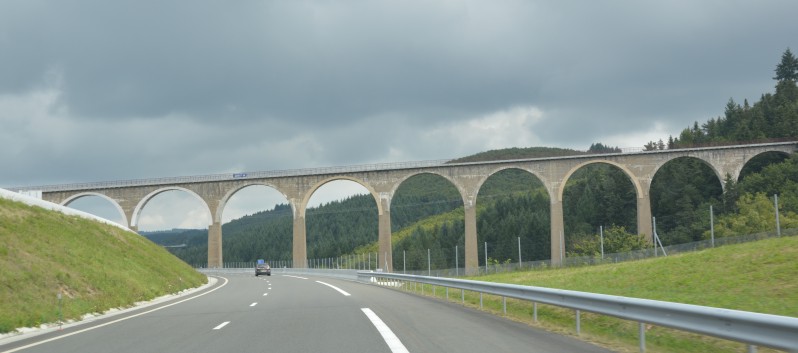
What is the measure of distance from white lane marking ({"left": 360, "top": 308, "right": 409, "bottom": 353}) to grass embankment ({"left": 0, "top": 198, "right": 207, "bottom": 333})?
7936 millimetres

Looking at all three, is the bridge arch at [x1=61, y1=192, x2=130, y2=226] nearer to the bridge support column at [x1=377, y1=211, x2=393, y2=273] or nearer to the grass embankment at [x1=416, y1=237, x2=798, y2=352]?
the bridge support column at [x1=377, y1=211, x2=393, y2=273]

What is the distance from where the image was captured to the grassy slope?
12.2m

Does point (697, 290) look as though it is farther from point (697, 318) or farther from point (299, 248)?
point (299, 248)

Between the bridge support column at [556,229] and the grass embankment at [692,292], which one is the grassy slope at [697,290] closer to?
the grass embankment at [692,292]

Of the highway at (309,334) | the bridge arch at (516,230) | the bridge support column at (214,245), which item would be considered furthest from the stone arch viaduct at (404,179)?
the highway at (309,334)

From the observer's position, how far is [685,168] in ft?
366

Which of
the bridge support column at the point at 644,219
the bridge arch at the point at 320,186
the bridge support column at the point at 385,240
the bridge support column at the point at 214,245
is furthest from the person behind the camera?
the bridge support column at the point at 214,245

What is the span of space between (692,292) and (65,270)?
20316mm

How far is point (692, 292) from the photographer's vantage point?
20797mm

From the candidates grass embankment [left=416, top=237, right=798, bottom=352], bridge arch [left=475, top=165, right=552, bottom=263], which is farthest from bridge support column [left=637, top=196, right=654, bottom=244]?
grass embankment [left=416, top=237, right=798, bottom=352]

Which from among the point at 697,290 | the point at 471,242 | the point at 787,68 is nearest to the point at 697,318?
the point at 697,290

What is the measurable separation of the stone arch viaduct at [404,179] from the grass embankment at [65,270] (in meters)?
46.4

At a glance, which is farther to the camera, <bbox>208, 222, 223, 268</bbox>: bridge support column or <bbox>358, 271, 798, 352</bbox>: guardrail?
<bbox>208, 222, 223, 268</bbox>: bridge support column

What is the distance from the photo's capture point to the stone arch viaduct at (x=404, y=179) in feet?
275
